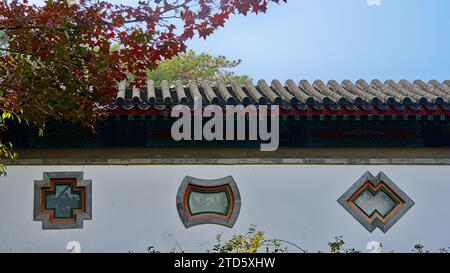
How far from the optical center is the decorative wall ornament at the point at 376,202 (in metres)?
6.82

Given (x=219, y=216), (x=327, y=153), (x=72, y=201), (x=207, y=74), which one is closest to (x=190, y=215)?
(x=219, y=216)

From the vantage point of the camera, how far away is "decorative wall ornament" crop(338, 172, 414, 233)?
6820 millimetres

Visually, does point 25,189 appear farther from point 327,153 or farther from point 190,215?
point 327,153

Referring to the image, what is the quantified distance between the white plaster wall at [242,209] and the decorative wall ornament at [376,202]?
71 millimetres

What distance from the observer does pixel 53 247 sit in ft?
21.3

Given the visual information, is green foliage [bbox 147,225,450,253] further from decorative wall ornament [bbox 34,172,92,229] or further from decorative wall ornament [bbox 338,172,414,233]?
decorative wall ornament [bbox 34,172,92,229]

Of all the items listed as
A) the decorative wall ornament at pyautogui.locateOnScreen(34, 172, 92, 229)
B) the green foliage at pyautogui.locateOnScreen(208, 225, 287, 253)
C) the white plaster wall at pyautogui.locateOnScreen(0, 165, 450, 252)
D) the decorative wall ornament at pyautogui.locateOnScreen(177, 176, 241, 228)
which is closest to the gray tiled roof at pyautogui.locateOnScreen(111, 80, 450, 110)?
the white plaster wall at pyautogui.locateOnScreen(0, 165, 450, 252)

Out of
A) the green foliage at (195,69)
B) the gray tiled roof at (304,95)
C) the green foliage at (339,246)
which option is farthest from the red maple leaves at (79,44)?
the green foliage at (195,69)

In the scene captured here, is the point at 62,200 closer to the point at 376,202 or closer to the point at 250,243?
the point at 250,243

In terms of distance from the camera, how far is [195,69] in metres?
22.1

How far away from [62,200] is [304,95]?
305 centimetres

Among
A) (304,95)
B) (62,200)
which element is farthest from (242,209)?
(62,200)

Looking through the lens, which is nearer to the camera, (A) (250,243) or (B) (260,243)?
(A) (250,243)

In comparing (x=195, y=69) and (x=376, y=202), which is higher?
(x=195, y=69)
